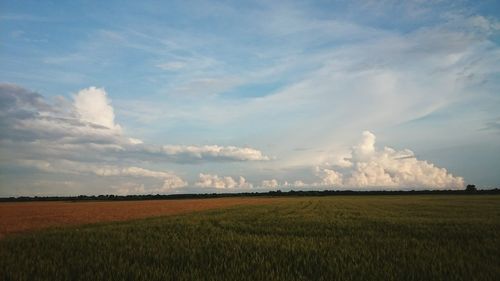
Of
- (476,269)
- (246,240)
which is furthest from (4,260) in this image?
(476,269)

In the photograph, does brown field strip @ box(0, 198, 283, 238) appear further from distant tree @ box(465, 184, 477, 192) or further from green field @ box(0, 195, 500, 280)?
distant tree @ box(465, 184, 477, 192)

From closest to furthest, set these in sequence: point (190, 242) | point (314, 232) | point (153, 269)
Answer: point (153, 269)
point (190, 242)
point (314, 232)

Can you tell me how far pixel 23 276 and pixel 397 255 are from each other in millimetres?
9155

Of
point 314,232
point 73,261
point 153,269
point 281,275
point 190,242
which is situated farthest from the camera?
point 314,232

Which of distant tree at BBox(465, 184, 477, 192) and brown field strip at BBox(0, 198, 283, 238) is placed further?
distant tree at BBox(465, 184, 477, 192)

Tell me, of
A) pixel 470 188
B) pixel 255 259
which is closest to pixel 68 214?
pixel 255 259

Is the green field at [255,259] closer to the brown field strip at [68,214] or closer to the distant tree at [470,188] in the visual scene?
the brown field strip at [68,214]

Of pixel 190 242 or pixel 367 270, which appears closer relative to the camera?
pixel 367 270

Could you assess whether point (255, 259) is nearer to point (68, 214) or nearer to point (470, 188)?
point (68, 214)

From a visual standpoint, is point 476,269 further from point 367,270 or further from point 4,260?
point 4,260

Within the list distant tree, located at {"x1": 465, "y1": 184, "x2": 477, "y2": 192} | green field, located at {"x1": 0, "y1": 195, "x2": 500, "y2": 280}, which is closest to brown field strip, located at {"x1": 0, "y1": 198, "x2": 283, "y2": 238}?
green field, located at {"x1": 0, "y1": 195, "x2": 500, "y2": 280}

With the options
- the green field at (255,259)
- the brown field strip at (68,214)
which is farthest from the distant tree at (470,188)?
the green field at (255,259)

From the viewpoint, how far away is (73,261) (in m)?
10.6

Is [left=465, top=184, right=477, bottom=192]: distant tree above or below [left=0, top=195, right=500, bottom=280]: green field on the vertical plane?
above
